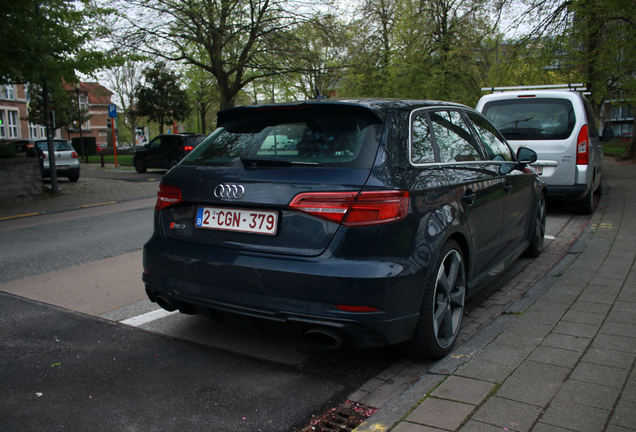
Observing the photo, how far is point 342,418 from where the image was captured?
9.25 ft

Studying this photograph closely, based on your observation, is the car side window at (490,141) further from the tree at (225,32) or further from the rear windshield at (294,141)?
the tree at (225,32)

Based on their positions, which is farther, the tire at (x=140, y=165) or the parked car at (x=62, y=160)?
the tire at (x=140, y=165)

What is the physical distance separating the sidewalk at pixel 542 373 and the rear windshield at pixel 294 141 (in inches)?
50.4

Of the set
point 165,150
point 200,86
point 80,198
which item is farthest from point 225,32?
point 200,86

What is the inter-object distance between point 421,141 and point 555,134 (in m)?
5.87

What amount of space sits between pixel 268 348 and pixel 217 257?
0.88 meters

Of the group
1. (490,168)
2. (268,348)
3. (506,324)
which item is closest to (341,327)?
(268,348)

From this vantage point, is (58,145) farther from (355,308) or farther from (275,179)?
(355,308)

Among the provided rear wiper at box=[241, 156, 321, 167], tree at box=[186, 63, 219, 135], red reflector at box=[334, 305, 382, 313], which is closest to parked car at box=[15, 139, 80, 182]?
rear wiper at box=[241, 156, 321, 167]

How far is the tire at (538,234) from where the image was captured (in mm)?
5996

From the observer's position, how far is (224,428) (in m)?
2.70

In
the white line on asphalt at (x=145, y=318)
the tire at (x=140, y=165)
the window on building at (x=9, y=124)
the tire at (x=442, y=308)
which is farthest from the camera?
the window on building at (x=9, y=124)

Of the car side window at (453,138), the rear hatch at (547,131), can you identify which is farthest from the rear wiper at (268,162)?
the rear hatch at (547,131)

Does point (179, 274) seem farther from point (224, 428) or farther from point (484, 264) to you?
point (484, 264)
